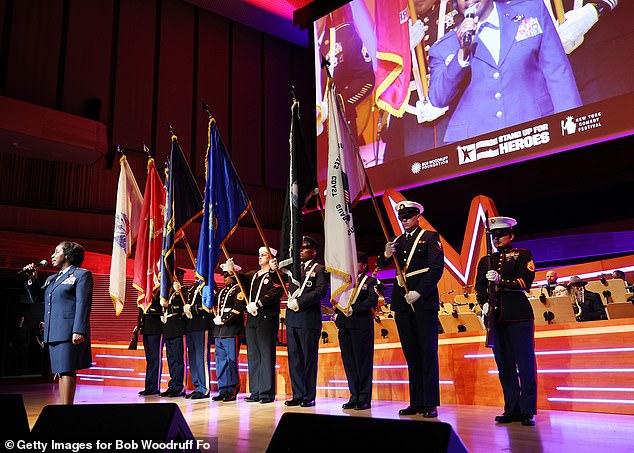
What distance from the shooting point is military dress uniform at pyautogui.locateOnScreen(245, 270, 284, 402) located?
251 inches

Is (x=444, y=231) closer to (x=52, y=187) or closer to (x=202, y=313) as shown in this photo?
(x=202, y=313)

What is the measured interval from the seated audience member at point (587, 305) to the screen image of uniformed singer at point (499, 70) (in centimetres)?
248

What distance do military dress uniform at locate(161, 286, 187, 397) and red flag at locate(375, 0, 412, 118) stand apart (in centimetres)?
484

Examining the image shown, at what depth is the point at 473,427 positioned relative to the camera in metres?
4.23

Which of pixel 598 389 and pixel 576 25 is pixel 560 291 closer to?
pixel 598 389

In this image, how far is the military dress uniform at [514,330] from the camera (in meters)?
4.61

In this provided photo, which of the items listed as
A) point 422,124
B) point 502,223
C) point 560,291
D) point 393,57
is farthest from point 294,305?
point 393,57

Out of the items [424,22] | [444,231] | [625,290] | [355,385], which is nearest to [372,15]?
[424,22]

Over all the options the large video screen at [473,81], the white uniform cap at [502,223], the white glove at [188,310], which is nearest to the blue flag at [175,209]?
the white glove at [188,310]

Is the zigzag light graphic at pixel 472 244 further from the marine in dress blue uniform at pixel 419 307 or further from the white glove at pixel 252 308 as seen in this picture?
the marine in dress blue uniform at pixel 419 307

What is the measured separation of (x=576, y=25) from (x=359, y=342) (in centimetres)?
529

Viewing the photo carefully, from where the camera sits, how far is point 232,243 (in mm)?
15016

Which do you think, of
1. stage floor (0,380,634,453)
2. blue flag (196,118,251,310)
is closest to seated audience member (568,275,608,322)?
stage floor (0,380,634,453)

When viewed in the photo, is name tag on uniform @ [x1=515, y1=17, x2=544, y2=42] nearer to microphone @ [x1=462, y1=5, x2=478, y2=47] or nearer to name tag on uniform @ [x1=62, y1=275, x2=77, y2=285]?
microphone @ [x1=462, y1=5, x2=478, y2=47]
